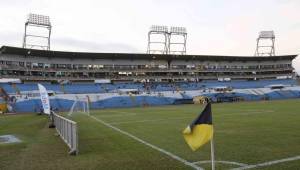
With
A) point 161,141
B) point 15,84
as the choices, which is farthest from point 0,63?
→ point 161,141

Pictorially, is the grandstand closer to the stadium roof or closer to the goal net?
the stadium roof

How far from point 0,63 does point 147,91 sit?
3395 centimetres

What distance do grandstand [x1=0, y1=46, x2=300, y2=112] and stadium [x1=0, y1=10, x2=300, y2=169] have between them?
0.79 feet

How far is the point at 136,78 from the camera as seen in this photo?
89438 mm

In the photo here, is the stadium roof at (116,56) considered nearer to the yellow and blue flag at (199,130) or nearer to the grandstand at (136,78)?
the grandstand at (136,78)

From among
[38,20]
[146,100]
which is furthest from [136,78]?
[38,20]

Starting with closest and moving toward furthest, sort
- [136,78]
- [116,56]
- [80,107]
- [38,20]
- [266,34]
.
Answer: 1. [80,107]
2. [38,20]
3. [116,56]
4. [136,78]
5. [266,34]

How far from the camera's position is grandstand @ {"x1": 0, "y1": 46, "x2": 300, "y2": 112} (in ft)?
225

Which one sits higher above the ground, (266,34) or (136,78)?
(266,34)

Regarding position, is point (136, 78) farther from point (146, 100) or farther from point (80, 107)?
point (80, 107)

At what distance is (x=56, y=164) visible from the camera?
30.3 ft

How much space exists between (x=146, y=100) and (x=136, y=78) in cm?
1817

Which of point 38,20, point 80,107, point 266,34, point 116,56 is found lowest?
point 80,107

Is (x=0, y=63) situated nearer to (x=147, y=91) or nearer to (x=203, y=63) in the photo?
(x=147, y=91)
